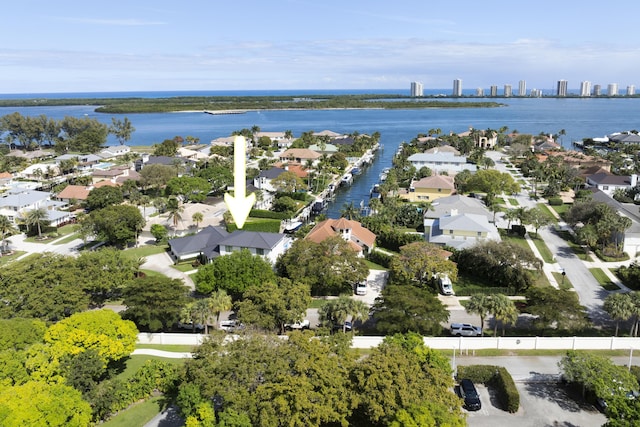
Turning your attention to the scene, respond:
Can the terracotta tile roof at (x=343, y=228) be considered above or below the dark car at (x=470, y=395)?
Result: above

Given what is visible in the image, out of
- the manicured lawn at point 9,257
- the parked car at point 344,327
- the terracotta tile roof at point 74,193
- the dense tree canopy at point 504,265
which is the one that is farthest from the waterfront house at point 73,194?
the dense tree canopy at point 504,265

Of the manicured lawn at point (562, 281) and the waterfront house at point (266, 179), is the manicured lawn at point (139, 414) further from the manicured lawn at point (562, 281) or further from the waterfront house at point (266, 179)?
the waterfront house at point (266, 179)

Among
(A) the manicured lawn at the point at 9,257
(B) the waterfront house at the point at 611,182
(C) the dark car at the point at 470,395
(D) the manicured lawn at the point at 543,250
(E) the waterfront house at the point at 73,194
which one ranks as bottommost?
(A) the manicured lawn at the point at 9,257

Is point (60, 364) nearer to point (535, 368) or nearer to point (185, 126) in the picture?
point (535, 368)

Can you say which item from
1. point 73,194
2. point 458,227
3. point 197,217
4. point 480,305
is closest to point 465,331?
point 480,305

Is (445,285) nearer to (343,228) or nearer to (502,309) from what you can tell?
(502,309)

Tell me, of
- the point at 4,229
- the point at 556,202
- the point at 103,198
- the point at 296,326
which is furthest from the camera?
the point at 556,202

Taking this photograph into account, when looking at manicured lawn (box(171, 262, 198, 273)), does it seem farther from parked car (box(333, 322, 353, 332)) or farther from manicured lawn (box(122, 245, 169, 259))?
parked car (box(333, 322, 353, 332))
